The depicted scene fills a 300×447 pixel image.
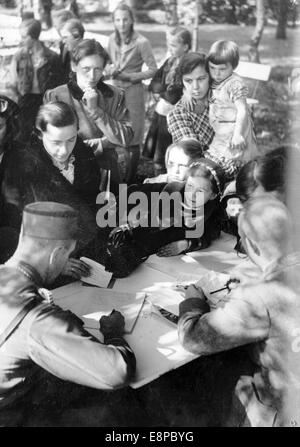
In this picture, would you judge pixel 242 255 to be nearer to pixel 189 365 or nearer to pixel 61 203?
pixel 189 365

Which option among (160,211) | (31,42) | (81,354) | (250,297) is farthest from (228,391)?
(31,42)

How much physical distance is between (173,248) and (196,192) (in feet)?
1.20

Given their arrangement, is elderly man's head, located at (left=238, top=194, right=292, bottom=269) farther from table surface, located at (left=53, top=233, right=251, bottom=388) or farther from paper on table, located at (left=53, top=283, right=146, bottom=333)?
paper on table, located at (left=53, top=283, right=146, bottom=333)

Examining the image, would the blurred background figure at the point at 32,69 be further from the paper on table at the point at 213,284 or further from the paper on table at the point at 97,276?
the paper on table at the point at 213,284

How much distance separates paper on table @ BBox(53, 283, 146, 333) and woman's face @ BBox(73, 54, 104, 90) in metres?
1.14

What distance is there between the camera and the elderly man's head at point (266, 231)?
248cm

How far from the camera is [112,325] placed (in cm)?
255

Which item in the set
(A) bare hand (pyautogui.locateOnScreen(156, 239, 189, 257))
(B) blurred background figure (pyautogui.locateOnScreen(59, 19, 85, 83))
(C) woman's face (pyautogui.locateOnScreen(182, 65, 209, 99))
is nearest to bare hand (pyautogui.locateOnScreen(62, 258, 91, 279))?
(A) bare hand (pyautogui.locateOnScreen(156, 239, 189, 257))

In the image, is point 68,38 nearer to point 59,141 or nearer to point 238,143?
point 59,141

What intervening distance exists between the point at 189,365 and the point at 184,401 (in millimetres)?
170

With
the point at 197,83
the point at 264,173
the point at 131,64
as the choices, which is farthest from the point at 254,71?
the point at 131,64

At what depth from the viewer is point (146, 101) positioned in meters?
3.38
